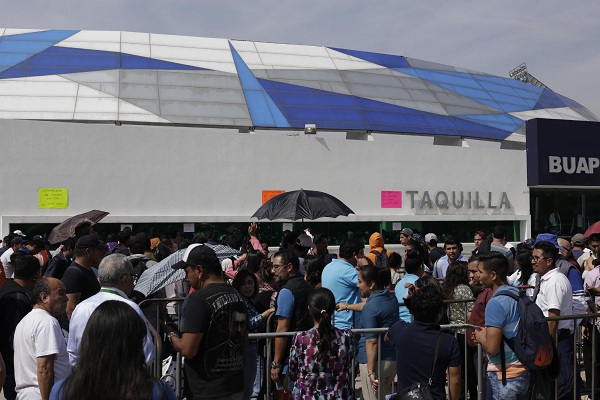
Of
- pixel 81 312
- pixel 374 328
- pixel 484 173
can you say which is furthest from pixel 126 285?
pixel 484 173

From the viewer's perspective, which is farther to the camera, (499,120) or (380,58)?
(380,58)

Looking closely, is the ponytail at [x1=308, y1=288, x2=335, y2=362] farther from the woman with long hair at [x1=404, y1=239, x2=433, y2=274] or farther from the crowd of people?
the woman with long hair at [x1=404, y1=239, x2=433, y2=274]

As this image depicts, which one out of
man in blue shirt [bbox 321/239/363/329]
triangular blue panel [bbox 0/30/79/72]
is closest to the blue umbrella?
man in blue shirt [bbox 321/239/363/329]

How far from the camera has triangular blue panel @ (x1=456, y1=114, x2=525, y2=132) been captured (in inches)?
1093

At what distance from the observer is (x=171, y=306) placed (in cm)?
1052

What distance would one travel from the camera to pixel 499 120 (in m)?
28.6

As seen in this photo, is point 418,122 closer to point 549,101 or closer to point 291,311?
point 549,101

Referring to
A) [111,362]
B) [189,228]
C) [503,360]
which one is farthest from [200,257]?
[189,228]

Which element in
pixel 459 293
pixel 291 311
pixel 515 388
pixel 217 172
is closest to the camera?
pixel 515 388

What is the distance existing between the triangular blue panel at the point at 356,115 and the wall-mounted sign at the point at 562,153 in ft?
9.88

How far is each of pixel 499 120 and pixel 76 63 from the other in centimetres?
1629

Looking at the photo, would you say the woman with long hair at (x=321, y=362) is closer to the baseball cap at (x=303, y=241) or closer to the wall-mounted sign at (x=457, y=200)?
the baseball cap at (x=303, y=241)

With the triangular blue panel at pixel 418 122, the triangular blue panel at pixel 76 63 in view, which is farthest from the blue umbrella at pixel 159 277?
the triangular blue panel at pixel 76 63

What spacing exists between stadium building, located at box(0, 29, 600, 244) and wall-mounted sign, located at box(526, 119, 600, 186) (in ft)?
0.58
